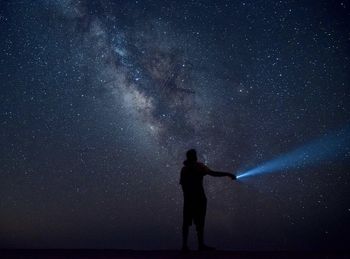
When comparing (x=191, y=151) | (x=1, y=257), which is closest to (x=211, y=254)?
(x=191, y=151)

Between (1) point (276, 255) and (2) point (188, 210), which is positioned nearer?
(1) point (276, 255)

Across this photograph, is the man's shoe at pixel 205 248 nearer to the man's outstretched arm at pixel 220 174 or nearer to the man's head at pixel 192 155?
the man's outstretched arm at pixel 220 174

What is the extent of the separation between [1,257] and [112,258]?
2.16m

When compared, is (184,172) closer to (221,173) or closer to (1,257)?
(221,173)

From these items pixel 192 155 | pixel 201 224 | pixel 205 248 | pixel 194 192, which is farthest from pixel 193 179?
pixel 205 248

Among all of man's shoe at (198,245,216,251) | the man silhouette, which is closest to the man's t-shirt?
the man silhouette

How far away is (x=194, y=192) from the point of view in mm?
8781

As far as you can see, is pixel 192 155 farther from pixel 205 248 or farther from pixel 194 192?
pixel 205 248

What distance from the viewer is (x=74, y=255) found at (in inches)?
320

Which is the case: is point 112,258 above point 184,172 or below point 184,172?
below

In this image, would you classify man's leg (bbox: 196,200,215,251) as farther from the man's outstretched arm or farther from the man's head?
the man's head

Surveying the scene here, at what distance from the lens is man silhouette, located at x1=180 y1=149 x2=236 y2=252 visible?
8641 mm

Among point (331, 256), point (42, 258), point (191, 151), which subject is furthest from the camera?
point (191, 151)

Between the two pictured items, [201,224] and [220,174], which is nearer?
[220,174]
